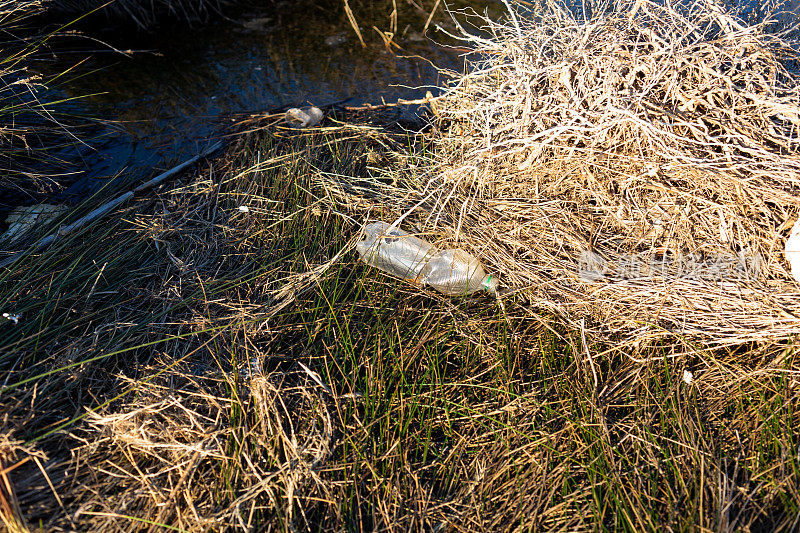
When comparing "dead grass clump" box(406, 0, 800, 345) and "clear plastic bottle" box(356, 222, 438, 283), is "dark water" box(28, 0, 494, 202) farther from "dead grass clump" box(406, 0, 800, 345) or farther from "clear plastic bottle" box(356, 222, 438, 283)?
"dead grass clump" box(406, 0, 800, 345)

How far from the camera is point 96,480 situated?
1.77 meters

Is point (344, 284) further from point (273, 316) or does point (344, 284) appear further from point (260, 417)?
point (260, 417)

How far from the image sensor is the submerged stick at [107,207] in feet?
8.73

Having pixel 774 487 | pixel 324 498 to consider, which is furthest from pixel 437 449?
pixel 774 487

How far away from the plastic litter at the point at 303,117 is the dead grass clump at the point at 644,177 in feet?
4.85

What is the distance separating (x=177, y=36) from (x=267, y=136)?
2085 millimetres

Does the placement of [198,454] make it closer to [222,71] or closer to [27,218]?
[27,218]

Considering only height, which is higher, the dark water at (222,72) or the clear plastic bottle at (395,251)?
the dark water at (222,72)

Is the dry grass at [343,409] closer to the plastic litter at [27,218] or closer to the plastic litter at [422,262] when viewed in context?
the plastic litter at [422,262]

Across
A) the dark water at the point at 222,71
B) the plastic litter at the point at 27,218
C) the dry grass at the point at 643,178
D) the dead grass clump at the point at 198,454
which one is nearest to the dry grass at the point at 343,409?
the dead grass clump at the point at 198,454

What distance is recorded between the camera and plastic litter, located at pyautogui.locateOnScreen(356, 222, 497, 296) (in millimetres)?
2629

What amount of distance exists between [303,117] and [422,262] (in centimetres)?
177

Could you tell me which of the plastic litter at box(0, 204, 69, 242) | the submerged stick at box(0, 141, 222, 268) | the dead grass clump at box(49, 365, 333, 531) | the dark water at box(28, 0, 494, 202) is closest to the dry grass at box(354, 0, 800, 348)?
the dead grass clump at box(49, 365, 333, 531)

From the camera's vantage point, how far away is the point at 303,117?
3854 mm
